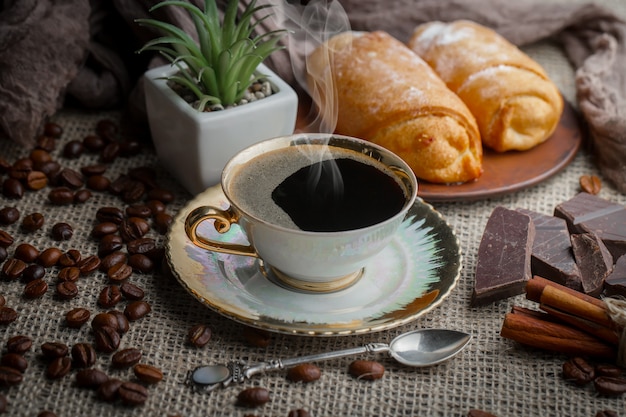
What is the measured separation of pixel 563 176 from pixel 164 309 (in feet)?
4.66

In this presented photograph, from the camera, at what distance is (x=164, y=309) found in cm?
187

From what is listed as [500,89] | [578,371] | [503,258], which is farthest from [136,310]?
[500,89]

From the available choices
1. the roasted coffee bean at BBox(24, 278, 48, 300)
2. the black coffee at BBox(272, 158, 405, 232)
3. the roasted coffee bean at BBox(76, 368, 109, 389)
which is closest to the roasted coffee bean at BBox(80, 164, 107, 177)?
the roasted coffee bean at BBox(24, 278, 48, 300)

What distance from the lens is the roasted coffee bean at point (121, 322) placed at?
1.78m

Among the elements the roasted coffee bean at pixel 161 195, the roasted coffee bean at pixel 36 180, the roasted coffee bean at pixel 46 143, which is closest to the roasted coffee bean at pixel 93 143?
the roasted coffee bean at pixel 46 143

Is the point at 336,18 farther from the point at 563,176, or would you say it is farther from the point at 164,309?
the point at 164,309

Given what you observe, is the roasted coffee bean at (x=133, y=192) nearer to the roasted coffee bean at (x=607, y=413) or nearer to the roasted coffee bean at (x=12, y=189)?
the roasted coffee bean at (x=12, y=189)

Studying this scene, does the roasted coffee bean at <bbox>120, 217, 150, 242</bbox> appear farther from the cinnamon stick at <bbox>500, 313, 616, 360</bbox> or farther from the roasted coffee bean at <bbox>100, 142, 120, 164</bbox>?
the cinnamon stick at <bbox>500, 313, 616, 360</bbox>

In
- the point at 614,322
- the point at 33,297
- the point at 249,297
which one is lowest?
the point at 33,297

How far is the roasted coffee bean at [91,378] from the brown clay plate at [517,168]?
3.58 ft

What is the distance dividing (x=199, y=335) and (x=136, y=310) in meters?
0.18

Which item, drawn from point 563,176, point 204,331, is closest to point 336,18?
point 563,176

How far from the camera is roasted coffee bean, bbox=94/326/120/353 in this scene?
5.63 ft

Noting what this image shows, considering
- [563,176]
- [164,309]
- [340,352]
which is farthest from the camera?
[563,176]
